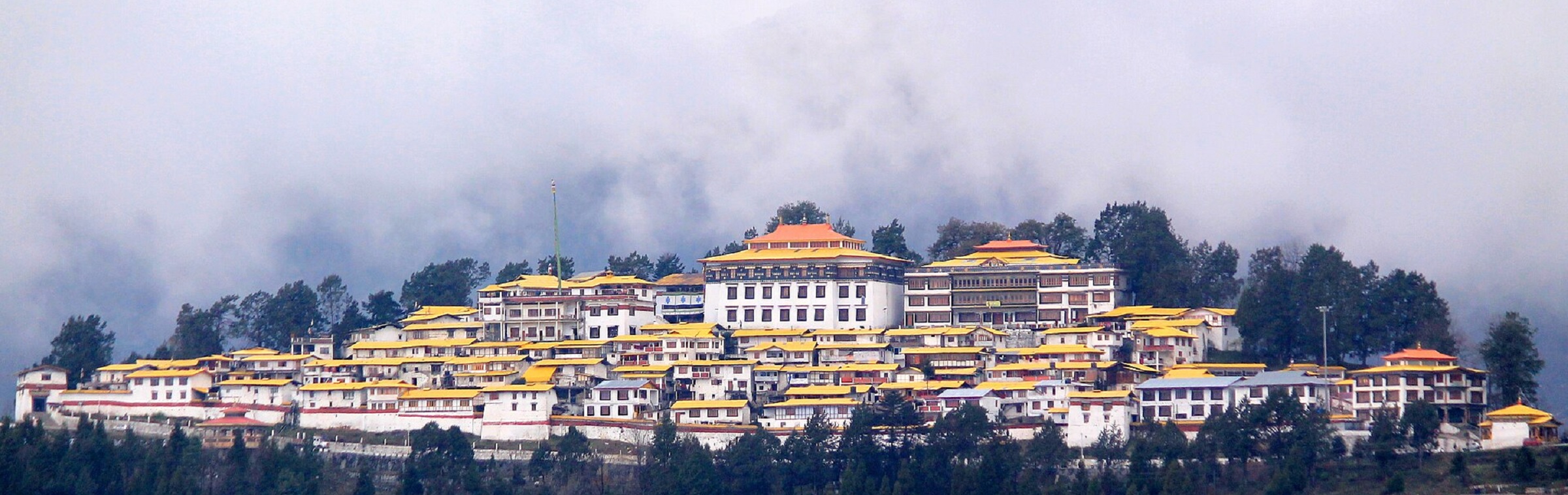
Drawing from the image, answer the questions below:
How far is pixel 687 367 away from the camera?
78938 millimetres

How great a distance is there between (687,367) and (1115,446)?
54.0ft

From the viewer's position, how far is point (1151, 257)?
8456cm

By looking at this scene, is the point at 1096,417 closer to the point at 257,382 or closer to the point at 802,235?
the point at 802,235

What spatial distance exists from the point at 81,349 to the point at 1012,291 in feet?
114

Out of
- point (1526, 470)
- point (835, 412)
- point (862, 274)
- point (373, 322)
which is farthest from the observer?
point (373, 322)

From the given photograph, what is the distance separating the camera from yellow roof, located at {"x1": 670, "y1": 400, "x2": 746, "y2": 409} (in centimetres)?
7469

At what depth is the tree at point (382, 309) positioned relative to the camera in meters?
91.0

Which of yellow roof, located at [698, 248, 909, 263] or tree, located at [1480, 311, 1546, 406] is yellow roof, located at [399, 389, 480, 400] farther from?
tree, located at [1480, 311, 1546, 406]

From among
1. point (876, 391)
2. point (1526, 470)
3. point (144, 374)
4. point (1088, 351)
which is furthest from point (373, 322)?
point (1526, 470)

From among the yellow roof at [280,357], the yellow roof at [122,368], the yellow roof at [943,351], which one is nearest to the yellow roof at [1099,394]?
the yellow roof at [943,351]

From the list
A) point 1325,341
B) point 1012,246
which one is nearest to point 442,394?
point 1012,246

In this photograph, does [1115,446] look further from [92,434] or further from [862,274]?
[92,434]

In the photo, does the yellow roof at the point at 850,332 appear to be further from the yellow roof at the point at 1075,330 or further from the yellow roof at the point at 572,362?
the yellow roof at the point at 572,362

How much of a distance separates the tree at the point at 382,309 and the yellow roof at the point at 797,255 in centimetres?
1341
